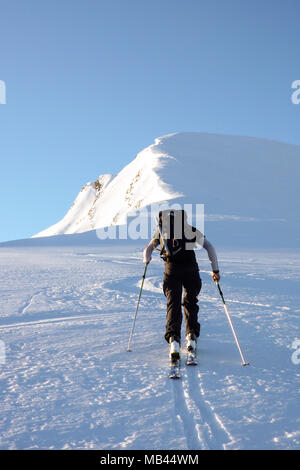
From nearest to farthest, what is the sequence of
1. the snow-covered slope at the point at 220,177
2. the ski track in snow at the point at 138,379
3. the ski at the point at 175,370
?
the ski track in snow at the point at 138,379, the ski at the point at 175,370, the snow-covered slope at the point at 220,177

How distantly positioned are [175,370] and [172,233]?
1.71 metres

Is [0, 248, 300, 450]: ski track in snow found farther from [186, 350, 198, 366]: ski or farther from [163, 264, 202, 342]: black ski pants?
[163, 264, 202, 342]: black ski pants

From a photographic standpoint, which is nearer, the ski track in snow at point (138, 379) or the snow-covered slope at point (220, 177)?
the ski track in snow at point (138, 379)

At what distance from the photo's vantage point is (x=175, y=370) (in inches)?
176

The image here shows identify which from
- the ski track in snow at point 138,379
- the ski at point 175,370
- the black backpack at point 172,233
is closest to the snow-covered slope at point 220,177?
the ski track in snow at point 138,379

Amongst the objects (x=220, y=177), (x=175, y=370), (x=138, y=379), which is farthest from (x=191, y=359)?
(x=220, y=177)

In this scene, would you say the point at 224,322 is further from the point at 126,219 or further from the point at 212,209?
the point at 212,209

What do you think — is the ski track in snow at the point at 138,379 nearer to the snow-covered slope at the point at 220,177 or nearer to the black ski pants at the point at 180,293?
the black ski pants at the point at 180,293

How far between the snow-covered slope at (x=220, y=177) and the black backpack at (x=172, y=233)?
79.6 ft

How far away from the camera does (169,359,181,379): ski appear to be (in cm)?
433

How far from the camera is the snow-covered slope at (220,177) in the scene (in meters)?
34.5

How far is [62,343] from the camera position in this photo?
18.7ft

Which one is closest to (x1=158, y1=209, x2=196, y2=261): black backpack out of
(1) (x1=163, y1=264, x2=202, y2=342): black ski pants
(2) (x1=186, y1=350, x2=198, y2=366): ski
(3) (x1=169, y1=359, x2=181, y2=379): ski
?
(1) (x1=163, y1=264, x2=202, y2=342): black ski pants
